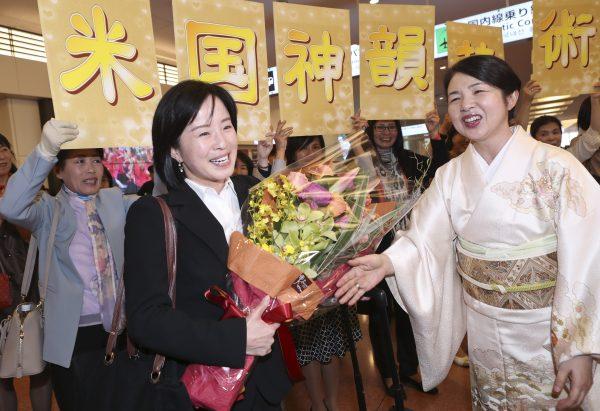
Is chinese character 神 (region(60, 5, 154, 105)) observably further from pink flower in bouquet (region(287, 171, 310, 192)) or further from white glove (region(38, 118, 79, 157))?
pink flower in bouquet (region(287, 171, 310, 192))

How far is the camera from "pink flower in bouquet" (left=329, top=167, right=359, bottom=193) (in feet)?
4.50

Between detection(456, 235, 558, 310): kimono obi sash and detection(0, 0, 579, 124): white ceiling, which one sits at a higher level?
detection(0, 0, 579, 124): white ceiling

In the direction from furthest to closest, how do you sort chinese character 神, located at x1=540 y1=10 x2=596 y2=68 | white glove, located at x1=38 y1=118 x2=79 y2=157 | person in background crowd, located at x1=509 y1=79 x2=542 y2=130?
1. chinese character 神, located at x1=540 y1=10 x2=596 y2=68
2. person in background crowd, located at x1=509 y1=79 x2=542 y2=130
3. white glove, located at x1=38 y1=118 x2=79 y2=157

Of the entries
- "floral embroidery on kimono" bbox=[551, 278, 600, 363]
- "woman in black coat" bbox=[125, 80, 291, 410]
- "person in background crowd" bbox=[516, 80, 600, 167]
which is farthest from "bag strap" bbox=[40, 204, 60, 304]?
"person in background crowd" bbox=[516, 80, 600, 167]

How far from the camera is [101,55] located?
7.16 feet

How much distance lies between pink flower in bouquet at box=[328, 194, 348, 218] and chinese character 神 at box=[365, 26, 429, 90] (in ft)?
7.24

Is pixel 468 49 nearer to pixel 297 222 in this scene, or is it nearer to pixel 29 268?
pixel 297 222

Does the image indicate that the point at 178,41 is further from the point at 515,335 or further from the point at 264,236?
the point at 515,335

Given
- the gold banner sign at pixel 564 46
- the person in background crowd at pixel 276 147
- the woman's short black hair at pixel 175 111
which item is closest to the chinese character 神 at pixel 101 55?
the person in background crowd at pixel 276 147

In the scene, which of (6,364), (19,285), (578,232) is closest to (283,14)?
(578,232)

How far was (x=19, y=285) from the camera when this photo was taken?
264cm

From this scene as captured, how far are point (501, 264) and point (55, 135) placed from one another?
2.00m

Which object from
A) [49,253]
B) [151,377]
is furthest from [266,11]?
[151,377]

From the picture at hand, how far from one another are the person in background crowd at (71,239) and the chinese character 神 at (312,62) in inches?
53.6
